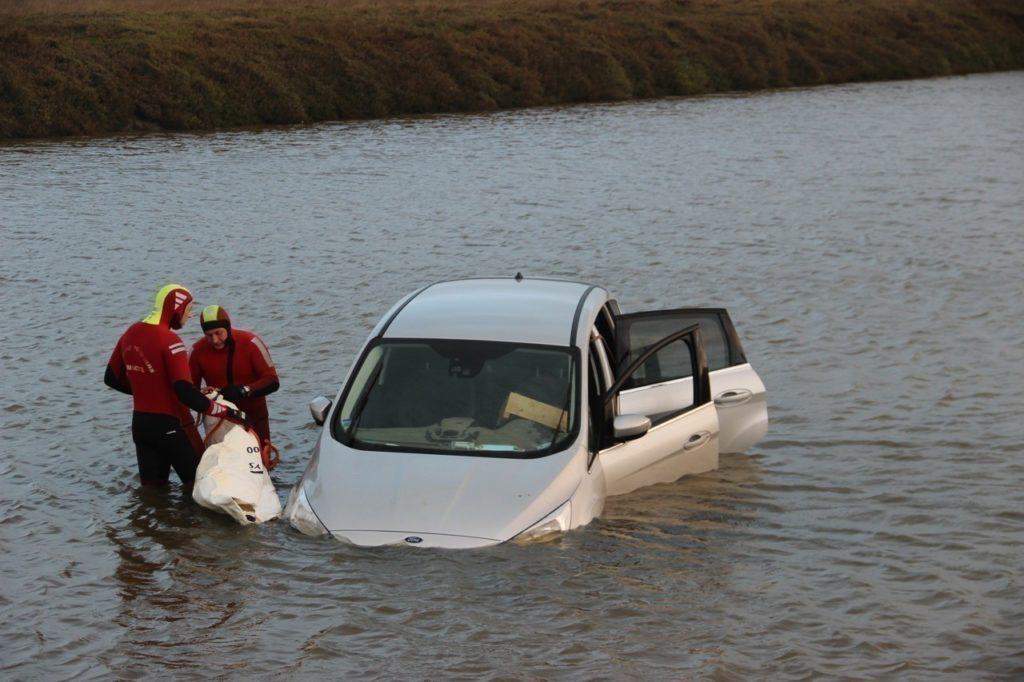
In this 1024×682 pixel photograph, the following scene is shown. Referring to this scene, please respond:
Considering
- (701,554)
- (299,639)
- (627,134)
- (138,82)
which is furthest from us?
(138,82)

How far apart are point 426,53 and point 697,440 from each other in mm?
41738

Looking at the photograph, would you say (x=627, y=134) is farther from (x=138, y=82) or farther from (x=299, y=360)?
(x=299, y=360)

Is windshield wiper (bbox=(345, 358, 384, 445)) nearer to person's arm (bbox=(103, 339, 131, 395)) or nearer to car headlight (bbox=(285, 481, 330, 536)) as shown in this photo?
car headlight (bbox=(285, 481, 330, 536))

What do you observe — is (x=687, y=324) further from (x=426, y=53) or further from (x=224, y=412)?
(x=426, y=53)

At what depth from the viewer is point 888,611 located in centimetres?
894

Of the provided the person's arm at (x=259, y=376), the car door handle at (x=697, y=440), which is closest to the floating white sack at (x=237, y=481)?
the person's arm at (x=259, y=376)

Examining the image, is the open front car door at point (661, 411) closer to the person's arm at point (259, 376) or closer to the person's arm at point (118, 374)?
the person's arm at point (259, 376)

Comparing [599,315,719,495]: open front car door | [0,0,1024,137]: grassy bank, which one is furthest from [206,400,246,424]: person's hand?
[0,0,1024,137]: grassy bank

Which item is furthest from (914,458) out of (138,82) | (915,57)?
(915,57)

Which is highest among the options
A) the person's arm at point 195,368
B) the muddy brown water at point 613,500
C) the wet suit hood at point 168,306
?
the wet suit hood at point 168,306

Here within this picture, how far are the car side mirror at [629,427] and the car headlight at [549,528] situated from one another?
2.52 feet

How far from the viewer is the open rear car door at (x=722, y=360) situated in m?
10.8

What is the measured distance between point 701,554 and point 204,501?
10.8 ft

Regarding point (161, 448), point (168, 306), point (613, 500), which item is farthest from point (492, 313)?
point (161, 448)
